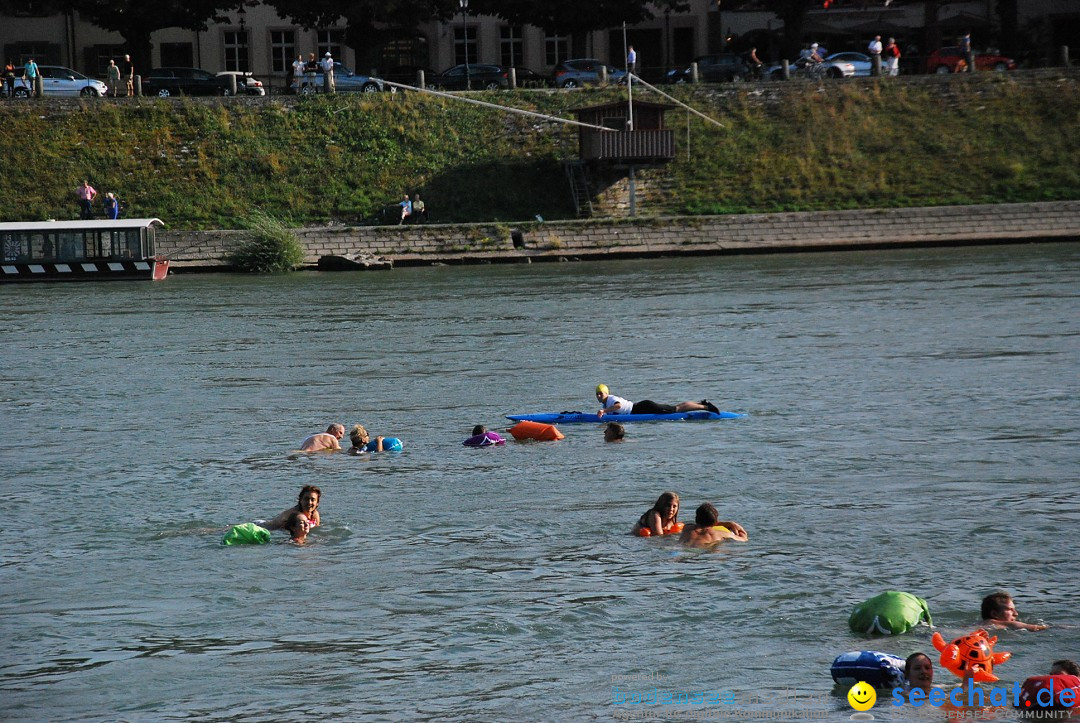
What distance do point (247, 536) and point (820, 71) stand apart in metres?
44.1

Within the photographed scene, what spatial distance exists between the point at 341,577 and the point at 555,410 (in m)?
8.42

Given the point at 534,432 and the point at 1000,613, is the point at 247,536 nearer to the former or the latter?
the point at 534,432

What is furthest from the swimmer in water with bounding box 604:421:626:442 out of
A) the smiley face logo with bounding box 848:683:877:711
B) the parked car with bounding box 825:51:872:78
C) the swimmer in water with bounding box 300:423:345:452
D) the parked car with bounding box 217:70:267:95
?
the parked car with bounding box 825:51:872:78

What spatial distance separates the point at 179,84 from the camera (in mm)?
54500

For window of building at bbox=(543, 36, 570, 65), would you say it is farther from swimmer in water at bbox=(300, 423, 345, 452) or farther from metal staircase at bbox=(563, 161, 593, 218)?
swimmer in water at bbox=(300, 423, 345, 452)

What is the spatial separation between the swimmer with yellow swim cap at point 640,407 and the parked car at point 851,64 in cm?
3643

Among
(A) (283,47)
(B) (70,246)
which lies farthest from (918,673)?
(A) (283,47)

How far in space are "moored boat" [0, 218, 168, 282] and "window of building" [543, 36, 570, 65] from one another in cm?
2513

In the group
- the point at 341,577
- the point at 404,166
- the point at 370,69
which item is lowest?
the point at 341,577

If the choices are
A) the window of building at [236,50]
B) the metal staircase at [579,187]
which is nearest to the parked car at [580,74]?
the metal staircase at [579,187]

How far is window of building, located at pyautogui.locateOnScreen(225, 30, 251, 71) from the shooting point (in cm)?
6395

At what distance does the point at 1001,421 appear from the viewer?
20.1 meters

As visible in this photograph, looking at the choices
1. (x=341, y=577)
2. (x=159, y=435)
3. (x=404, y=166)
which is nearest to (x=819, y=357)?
(x=159, y=435)

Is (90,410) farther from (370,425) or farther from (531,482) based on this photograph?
(531,482)
